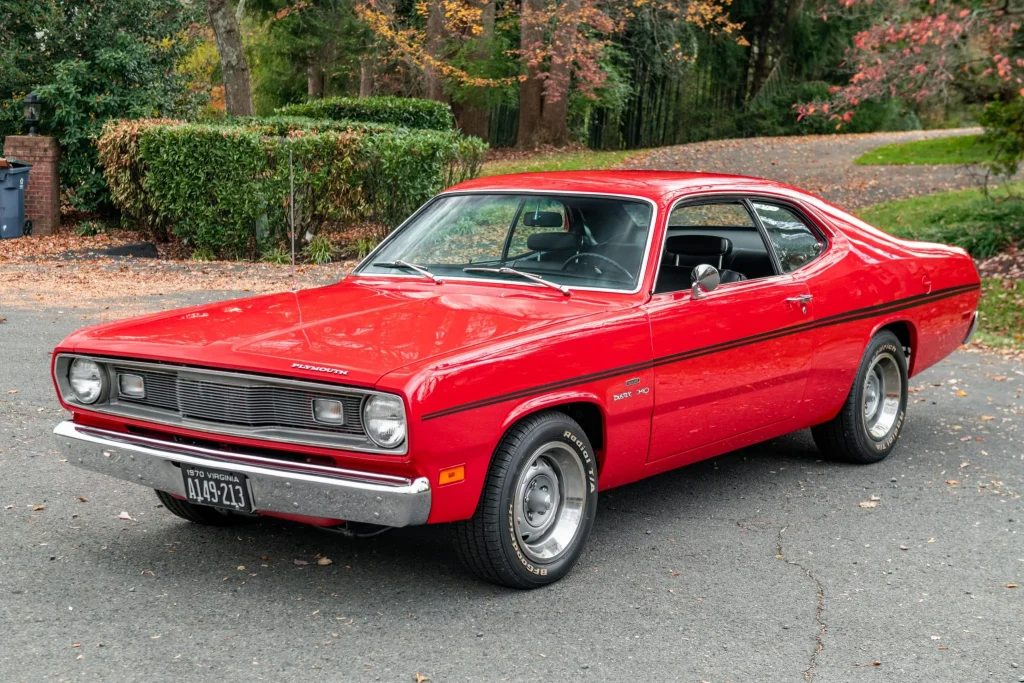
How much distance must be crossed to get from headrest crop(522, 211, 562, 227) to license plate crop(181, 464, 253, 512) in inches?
83.7

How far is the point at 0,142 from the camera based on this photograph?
1786cm

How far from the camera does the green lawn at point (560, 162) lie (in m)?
24.7

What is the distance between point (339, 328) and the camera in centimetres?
472

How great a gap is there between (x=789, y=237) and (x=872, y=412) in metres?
1.28

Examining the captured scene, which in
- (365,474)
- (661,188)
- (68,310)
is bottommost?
(68,310)

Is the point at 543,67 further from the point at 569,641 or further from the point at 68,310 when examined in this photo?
the point at 569,641

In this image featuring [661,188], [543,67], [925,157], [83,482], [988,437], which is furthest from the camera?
[543,67]

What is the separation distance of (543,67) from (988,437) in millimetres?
23335

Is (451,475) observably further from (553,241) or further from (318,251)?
(318,251)

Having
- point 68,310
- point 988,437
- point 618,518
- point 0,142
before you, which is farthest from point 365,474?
point 0,142

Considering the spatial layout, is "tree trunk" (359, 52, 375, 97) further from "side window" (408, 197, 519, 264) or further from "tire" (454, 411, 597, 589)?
"tire" (454, 411, 597, 589)

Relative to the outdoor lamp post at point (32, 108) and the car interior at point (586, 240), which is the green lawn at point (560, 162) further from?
the car interior at point (586, 240)

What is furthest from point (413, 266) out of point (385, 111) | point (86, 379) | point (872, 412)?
point (385, 111)

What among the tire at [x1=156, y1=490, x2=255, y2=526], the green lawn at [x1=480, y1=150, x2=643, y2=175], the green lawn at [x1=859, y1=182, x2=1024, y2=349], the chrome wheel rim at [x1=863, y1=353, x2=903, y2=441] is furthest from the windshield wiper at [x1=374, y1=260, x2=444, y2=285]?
the green lawn at [x1=480, y1=150, x2=643, y2=175]
